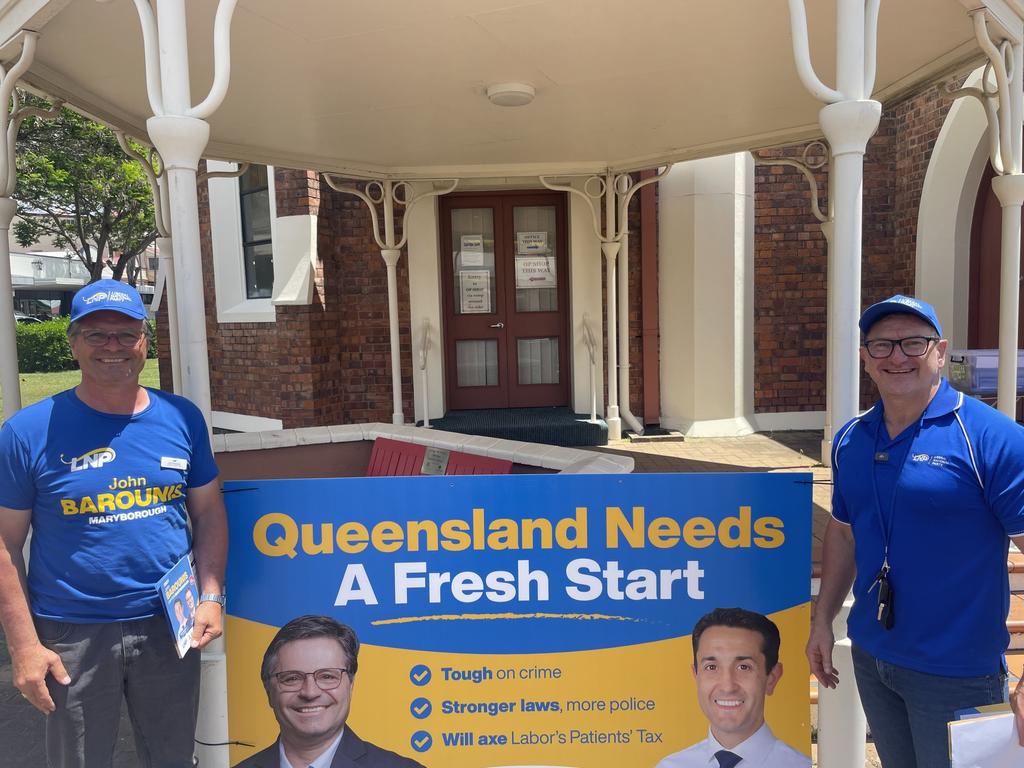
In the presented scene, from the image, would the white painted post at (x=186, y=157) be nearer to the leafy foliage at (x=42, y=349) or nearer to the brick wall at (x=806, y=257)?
the brick wall at (x=806, y=257)

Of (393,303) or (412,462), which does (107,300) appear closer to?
(412,462)

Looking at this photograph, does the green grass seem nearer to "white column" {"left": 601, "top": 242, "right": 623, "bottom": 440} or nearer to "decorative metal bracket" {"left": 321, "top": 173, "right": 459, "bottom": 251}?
"decorative metal bracket" {"left": 321, "top": 173, "right": 459, "bottom": 251}

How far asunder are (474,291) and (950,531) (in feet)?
23.4

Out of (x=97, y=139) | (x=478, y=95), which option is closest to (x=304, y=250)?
(x=478, y=95)

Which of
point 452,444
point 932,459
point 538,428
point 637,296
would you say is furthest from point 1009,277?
point 637,296

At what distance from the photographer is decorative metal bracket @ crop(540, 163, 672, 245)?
24.4 ft

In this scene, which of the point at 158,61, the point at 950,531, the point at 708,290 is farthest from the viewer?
the point at 708,290

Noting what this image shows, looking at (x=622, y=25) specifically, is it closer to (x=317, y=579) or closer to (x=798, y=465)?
(x=317, y=579)

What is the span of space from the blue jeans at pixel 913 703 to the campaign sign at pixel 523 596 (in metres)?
0.34

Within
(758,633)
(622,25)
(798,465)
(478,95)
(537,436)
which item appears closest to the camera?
(758,633)

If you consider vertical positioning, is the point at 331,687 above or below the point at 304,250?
below

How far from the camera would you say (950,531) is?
1805 mm

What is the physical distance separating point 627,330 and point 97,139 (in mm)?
15346

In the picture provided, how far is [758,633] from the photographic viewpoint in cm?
232
